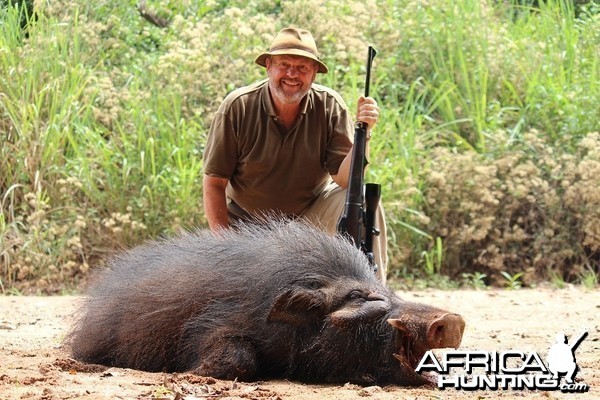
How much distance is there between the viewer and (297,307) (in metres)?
3.73

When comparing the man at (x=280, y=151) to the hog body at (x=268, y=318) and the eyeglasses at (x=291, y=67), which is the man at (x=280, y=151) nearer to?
the eyeglasses at (x=291, y=67)

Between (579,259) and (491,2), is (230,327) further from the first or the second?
(491,2)

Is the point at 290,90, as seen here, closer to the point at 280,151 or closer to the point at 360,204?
the point at 280,151

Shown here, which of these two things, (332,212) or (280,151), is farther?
(280,151)

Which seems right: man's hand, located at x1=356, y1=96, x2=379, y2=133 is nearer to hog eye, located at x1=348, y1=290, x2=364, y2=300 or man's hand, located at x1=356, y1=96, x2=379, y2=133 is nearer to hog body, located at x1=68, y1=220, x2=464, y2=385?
hog body, located at x1=68, y1=220, x2=464, y2=385

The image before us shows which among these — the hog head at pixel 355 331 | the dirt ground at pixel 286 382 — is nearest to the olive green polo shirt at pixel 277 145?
the dirt ground at pixel 286 382

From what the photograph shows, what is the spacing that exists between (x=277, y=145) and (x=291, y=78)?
15.1 inches

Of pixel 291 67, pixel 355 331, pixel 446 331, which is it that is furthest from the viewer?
pixel 291 67

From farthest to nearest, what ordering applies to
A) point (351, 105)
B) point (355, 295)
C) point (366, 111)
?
point (351, 105)
point (366, 111)
point (355, 295)

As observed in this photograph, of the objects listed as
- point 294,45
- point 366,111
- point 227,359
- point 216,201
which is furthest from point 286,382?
point 294,45

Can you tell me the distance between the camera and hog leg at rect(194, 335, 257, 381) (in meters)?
3.68

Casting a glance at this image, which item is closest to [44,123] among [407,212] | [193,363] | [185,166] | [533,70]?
[185,166]

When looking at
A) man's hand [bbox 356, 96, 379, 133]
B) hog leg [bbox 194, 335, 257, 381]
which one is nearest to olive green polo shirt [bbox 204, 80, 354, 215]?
man's hand [bbox 356, 96, 379, 133]

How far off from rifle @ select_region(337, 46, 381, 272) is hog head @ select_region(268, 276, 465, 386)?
73 cm
